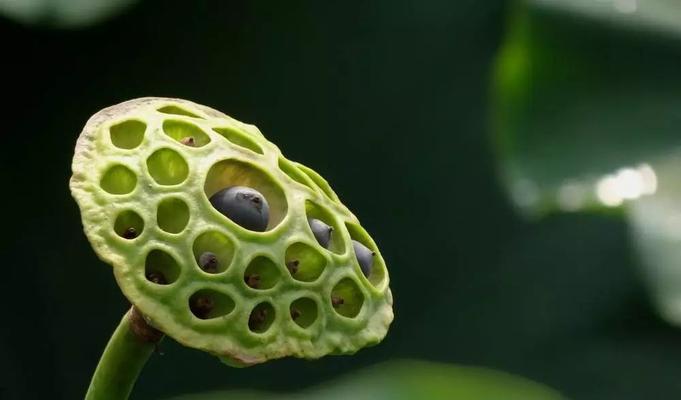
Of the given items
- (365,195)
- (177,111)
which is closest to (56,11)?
(365,195)

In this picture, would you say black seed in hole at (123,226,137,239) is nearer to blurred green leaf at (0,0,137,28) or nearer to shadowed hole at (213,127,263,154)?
shadowed hole at (213,127,263,154)

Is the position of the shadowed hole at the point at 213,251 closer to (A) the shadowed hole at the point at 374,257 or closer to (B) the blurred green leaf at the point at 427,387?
(A) the shadowed hole at the point at 374,257

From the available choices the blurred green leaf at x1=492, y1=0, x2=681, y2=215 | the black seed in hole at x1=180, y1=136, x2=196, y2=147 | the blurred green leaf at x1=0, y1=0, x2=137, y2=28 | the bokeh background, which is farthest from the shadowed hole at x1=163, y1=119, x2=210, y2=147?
the bokeh background

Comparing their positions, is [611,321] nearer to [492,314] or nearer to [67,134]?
[492,314]

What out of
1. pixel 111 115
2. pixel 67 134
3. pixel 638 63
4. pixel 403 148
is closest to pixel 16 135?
pixel 67 134

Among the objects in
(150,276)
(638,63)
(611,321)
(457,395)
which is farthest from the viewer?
(611,321)

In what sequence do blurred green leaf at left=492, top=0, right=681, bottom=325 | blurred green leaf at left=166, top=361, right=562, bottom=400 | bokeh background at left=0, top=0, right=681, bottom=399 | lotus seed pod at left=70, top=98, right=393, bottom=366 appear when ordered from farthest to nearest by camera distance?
bokeh background at left=0, top=0, right=681, bottom=399
blurred green leaf at left=492, top=0, right=681, bottom=325
blurred green leaf at left=166, top=361, right=562, bottom=400
lotus seed pod at left=70, top=98, right=393, bottom=366

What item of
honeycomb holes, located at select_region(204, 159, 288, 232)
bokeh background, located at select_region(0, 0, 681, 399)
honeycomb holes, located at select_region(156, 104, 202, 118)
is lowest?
honeycomb holes, located at select_region(204, 159, 288, 232)
